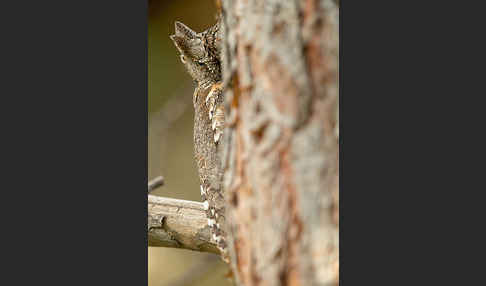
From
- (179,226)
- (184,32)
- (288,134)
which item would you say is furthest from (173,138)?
(288,134)

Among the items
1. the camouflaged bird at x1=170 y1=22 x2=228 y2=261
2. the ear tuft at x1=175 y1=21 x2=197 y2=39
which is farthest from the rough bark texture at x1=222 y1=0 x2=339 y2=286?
the ear tuft at x1=175 y1=21 x2=197 y2=39

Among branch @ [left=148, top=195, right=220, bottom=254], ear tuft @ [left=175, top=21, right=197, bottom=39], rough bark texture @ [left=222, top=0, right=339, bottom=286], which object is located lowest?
branch @ [left=148, top=195, right=220, bottom=254]

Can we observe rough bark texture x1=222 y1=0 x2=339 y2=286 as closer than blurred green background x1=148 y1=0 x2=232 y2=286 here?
Yes

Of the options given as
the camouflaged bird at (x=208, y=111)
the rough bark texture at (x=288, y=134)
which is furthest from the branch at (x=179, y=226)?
the rough bark texture at (x=288, y=134)

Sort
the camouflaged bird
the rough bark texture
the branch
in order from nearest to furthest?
the rough bark texture, the camouflaged bird, the branch

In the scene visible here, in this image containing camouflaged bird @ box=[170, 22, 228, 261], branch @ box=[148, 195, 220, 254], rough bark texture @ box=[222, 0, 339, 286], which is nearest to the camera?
A: rough bark texture @ box=[222, 0, 339, 286]

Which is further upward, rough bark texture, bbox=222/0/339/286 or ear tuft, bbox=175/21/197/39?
ear tuft, bbox=175/21/197/39

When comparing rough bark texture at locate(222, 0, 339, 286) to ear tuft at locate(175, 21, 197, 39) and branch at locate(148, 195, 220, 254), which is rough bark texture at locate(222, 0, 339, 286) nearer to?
ear tuft at locate(175, 21, 197, 39)

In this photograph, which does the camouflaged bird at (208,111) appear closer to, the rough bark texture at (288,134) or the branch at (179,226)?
the branch at (179,226)
